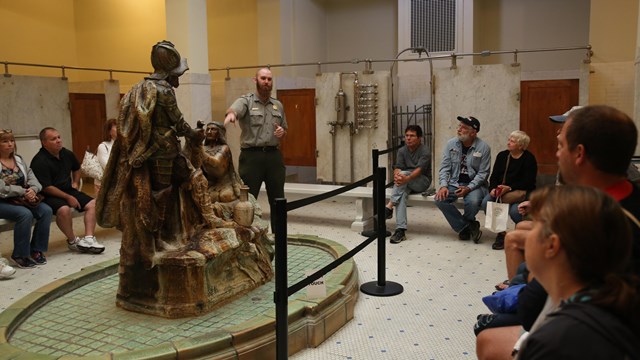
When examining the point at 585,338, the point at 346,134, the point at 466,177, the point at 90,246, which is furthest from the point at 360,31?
the point at 585,338

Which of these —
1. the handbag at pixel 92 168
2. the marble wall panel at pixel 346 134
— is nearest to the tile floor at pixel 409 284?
the handbag at pixel 92 168

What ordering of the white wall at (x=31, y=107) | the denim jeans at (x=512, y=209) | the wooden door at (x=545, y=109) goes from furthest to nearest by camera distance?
the white wall at (x=31, y=107) → the wooden door at (x=545, y=109) → the denim jeans at (x=512, y=209)

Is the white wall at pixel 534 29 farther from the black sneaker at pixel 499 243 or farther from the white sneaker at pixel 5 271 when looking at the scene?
the white sneaker at pixel 5 271

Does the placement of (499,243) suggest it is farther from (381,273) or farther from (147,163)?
(147,163)

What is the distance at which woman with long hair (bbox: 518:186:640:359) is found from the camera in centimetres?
124

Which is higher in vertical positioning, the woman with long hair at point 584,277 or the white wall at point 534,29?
the white wall at point 534,29

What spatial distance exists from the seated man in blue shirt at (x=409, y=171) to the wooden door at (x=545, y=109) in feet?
6.09

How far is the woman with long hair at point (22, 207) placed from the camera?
529cm

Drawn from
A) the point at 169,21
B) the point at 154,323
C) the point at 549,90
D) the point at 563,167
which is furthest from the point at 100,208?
the point at 549,90

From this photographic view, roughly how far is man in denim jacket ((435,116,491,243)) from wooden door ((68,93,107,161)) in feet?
20.2

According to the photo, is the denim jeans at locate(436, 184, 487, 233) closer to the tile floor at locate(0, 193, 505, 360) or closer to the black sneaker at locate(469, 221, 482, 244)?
the black sneaker at locate(469, 221, 482, 244)

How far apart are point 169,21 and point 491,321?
263 inches

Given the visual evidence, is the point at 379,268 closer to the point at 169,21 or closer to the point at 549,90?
the point at 549,90

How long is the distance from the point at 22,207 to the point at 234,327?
3026 mm
